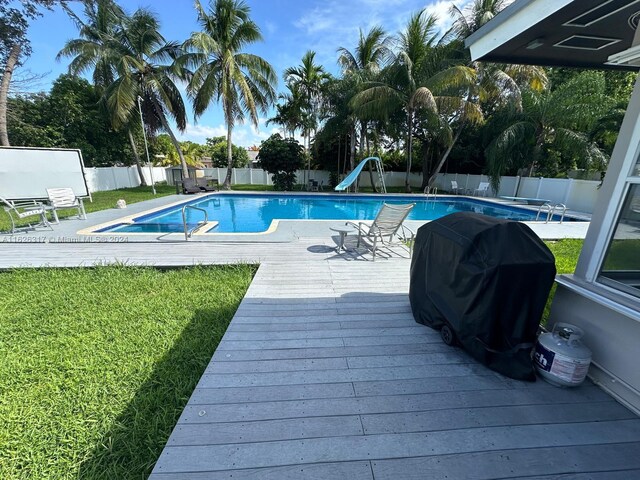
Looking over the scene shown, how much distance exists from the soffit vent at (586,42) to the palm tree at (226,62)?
14.1 metres

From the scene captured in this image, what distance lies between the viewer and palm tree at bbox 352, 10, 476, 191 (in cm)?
1361

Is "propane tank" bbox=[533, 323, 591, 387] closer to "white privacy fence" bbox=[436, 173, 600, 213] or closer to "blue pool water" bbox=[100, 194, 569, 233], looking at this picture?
"blue pool water" bbox=[100, 194, 569, 233]

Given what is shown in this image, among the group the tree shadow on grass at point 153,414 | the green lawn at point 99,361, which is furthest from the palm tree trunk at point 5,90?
the tree shadow on grass at point 153,414

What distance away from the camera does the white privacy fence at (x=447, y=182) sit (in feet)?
39.1

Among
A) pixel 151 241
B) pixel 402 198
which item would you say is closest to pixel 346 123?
pixel 402 198

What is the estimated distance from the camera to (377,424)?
1652mm

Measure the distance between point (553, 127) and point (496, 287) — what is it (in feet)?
55.0

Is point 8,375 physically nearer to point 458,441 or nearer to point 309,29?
point 458,441

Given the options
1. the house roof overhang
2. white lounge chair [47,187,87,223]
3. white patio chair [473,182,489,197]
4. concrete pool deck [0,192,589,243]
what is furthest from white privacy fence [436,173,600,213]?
white lounge chair [47,187,87,223]

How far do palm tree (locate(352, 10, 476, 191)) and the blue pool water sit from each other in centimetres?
466

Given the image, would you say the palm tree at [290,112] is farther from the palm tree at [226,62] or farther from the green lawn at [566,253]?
the green lawn at [566,253]

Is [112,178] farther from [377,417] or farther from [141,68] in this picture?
[377,417]

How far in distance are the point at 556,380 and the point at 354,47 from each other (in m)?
18.7

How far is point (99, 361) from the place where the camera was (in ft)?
7.61
